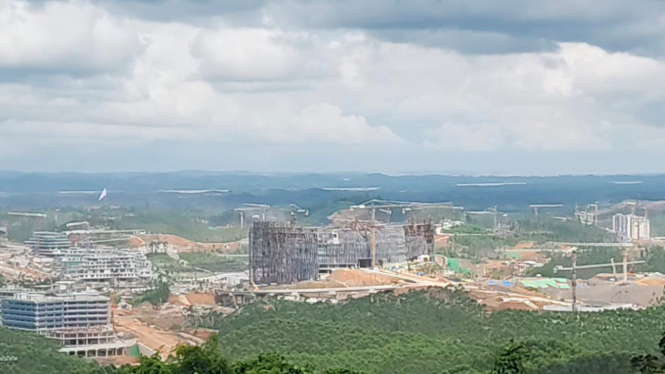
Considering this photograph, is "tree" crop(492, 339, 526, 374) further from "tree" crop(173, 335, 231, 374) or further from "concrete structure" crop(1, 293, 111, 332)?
"concrete structure" crop(1, 293, 111, 332)

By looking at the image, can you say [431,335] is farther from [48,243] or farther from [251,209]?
[251,209]

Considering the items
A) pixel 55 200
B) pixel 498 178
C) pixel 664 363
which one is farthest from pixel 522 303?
pixel 498 178

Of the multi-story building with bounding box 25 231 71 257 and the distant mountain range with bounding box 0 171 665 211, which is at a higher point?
the distant mountain range with bounding box 0 171 665 211

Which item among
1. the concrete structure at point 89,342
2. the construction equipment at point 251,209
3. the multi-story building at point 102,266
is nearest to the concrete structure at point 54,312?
the concrete structure at point 89,342

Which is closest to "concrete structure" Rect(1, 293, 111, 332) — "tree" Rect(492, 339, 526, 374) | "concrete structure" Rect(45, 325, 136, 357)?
"concrete structure" Rect(45, 325, 136, 357)

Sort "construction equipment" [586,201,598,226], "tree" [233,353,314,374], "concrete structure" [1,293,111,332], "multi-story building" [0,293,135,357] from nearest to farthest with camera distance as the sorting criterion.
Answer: "tree" [233,353,314,374] → "multi-story building" [0,293,135,357] → "concrete structure" [1,293,111,332] → "construction equipment" [586,201,598,226]

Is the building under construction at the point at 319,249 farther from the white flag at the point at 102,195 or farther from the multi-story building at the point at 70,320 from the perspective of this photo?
the white flag at the point at 102,195
